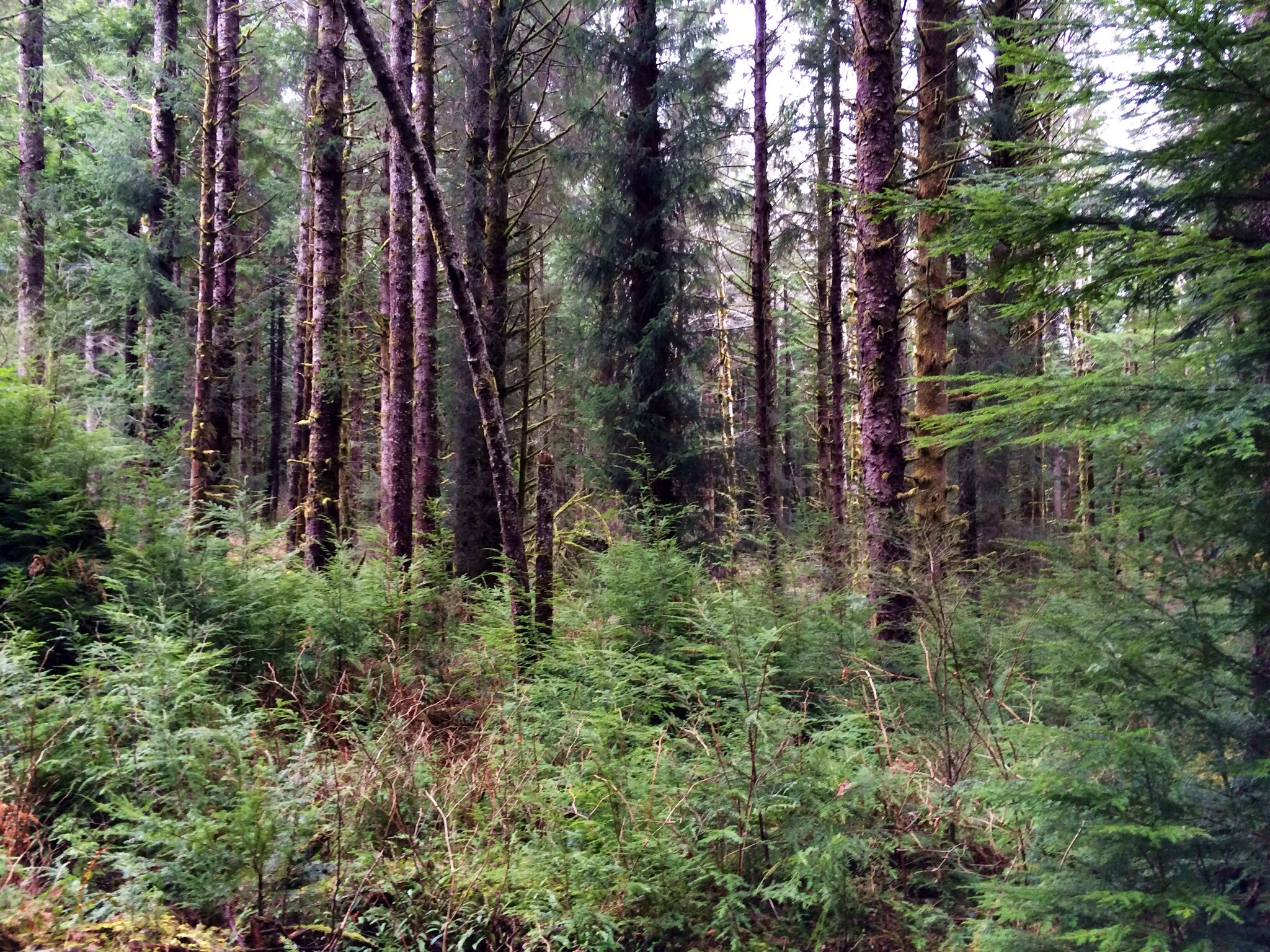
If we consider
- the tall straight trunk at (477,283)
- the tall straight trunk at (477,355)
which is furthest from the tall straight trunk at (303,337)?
the tall straight trunk at (477,355)

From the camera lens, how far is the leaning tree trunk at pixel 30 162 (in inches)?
551

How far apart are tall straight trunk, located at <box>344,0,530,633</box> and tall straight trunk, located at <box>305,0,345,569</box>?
2.69 m

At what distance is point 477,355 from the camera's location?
6.80 metres

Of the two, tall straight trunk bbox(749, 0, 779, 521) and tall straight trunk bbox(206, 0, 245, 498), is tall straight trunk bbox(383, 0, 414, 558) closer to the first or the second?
tall straight trunk bbox(206, 0, 245, 498)

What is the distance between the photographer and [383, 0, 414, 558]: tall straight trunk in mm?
9500

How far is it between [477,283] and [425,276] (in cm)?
111

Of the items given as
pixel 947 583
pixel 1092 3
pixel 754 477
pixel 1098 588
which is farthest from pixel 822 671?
pixel 754 477

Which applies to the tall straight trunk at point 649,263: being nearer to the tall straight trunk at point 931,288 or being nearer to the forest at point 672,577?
the forest at point 672,577

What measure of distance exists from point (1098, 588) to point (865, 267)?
436cm

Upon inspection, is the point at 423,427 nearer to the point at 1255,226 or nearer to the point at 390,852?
the point at 390,852

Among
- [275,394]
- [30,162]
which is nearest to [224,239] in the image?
[30,162]

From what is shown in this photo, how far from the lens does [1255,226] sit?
290 cm

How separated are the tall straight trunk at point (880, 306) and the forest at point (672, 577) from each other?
0.04m

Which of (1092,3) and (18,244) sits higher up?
(18,244)
